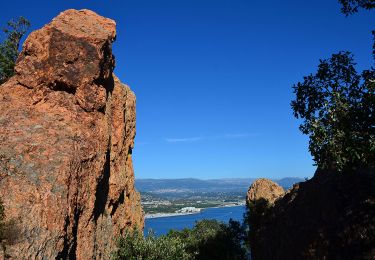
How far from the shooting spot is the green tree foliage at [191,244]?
27047mm

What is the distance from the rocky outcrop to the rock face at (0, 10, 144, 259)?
1218 centimetres

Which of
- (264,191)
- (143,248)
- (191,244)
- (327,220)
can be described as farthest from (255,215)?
(327,220)

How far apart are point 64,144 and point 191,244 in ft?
152

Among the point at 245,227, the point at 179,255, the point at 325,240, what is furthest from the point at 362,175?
the point at 245,227

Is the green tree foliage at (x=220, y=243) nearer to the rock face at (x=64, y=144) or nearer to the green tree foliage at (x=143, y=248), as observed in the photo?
the green tree foliage at (x=143, y=248)

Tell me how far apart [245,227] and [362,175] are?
41.5 meters

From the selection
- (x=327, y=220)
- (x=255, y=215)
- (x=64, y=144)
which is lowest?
(x=255, y=215)

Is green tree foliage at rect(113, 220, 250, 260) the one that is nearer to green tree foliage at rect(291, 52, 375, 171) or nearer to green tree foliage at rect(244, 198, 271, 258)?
green tree foliage at rect(244, 198, 271, 258)

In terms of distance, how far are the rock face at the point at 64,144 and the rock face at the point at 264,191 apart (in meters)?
27.1

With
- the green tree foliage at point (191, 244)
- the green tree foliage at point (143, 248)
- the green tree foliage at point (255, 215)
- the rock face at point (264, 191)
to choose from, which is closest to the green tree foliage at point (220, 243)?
the green tree foliage at point (191, 244)

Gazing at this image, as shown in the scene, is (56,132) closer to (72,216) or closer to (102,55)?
(72,216)

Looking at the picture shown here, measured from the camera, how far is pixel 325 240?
22.8 m

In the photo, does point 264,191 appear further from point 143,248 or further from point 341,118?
point 341,118

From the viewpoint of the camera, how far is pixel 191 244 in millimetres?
62656
